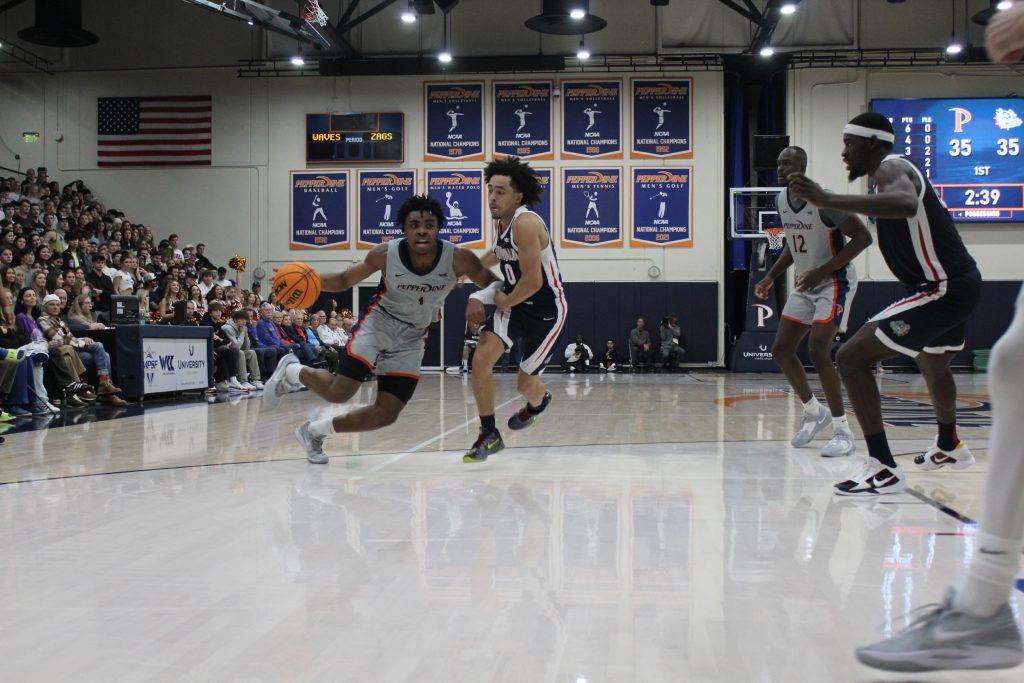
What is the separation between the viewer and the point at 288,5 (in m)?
19.6

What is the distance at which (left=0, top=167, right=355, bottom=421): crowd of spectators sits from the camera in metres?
8.42

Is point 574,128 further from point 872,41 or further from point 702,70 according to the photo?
point 872,41

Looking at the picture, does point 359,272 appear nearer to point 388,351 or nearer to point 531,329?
point 388,351

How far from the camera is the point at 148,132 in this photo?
20.0 metres

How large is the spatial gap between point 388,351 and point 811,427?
2672 mm

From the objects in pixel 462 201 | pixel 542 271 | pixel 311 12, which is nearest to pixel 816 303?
pixel 542 271

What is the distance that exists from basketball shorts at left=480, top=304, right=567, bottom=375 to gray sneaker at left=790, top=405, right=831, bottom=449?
Result: 168 centimetres

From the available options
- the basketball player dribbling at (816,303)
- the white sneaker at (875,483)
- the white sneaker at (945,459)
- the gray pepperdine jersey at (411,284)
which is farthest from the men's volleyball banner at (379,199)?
the white sneaker at (875,483)

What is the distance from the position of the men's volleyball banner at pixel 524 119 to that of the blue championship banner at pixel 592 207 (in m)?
0.85

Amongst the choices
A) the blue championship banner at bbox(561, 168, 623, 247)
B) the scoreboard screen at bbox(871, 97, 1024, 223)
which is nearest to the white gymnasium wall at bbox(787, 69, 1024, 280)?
the scoreboard screen at bbox(871, 97, 1024, 223)

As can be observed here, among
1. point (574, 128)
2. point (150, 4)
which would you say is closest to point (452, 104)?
point (574, 128)

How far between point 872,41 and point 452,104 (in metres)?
9.38

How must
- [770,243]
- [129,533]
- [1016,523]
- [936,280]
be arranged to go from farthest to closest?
[770,243]
[936,280]
[129,533]
[1016,523]

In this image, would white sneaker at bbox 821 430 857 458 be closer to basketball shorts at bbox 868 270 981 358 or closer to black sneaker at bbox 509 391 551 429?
basketball shorts at bbox 868 270 981 358
